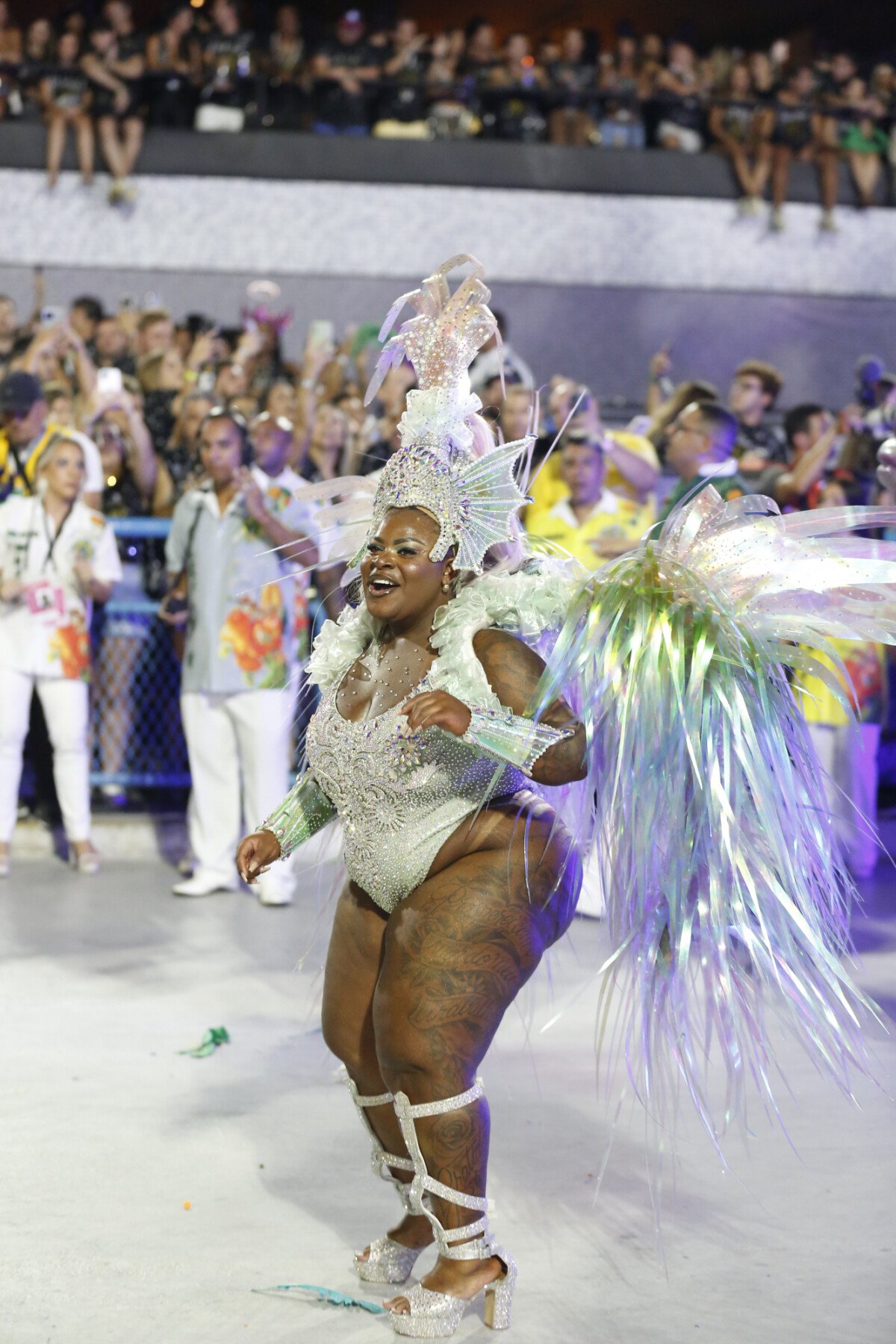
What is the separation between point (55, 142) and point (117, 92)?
66 cm

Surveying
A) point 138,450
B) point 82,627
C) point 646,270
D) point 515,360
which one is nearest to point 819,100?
point 646,270

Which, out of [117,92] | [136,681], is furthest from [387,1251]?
[117,92]

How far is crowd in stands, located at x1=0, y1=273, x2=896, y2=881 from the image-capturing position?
6.35 meters

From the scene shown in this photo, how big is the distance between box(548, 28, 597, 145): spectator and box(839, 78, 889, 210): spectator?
2291mm

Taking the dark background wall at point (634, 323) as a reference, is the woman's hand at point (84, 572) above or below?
below

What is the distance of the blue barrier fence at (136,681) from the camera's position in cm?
715

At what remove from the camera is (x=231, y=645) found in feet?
20.9

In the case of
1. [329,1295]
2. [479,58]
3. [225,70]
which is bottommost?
[329,1295]

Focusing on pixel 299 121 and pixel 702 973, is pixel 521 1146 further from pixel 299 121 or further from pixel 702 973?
pixel 299 121

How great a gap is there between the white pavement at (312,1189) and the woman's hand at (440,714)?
0.67m

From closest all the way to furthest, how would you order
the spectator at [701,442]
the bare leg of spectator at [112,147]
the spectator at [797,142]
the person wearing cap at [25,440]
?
1. the spectator at [701,442]
2. the person wearing cap at [25,440]
3. the bare leg of spectator at [112,147]
4. the spectator at [797,142]

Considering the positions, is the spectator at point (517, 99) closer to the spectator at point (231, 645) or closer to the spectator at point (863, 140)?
the spectator at point (863, 140)

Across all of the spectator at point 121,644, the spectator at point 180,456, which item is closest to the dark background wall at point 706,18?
the spectator at point 180,456

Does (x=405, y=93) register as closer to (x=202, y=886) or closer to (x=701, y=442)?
(x=701, y=442)
